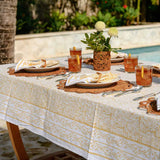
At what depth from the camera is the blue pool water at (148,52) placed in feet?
30.1

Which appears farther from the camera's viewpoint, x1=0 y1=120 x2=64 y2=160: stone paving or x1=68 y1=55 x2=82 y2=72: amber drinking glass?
x1=0 y1=120 x2=64 y2=160: stone paving

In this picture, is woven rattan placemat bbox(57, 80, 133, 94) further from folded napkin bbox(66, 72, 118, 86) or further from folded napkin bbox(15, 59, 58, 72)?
folded napkin bbox(15, 59, 58, 72)

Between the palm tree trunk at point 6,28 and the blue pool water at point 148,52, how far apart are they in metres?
4.92

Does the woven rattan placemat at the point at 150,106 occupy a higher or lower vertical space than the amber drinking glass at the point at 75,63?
lower

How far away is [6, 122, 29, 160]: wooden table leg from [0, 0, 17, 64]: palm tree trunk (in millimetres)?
2114

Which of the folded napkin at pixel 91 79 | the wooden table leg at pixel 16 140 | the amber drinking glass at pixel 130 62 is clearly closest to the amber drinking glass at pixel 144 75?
the folded napkin at pixel 91 79

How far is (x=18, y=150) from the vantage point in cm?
269

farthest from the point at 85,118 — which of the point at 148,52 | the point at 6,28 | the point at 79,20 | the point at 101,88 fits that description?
the point at 79,20

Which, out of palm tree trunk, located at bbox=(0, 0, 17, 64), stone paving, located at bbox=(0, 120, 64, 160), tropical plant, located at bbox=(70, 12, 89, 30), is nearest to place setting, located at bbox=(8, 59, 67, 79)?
stone paving, located at bbox=(0, 120, 64, 160)

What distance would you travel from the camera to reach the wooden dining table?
149 centimetres

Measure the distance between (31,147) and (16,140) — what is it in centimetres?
54

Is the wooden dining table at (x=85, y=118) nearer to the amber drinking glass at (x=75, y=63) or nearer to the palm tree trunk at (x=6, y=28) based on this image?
the amber drinking glass at (x=75, y=63)

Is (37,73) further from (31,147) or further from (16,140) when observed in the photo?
(31,147)

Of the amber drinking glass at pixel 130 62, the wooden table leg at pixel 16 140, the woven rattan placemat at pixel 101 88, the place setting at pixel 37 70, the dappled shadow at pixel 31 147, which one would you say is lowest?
the dappled shadow at pixel 31 147
